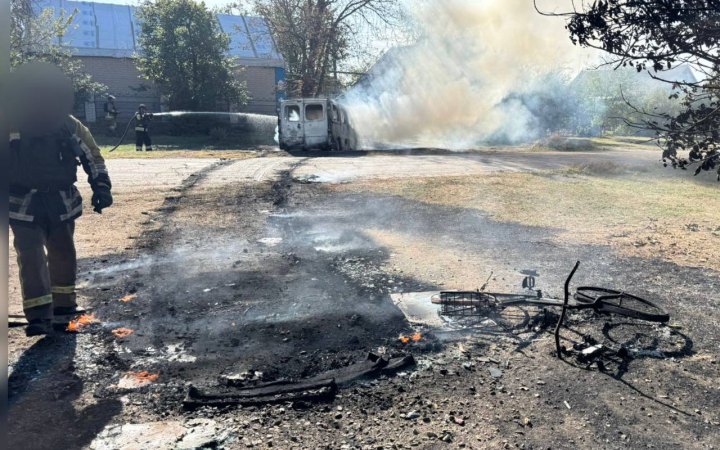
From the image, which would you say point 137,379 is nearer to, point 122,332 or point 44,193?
point 122,332

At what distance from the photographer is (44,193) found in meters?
4.05

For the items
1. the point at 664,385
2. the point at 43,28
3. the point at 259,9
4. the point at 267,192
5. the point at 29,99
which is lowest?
the point at 664,385

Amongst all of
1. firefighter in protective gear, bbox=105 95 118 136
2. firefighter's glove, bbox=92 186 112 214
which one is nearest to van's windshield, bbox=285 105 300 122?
firefighter in protective gear, bbox=105 95 118 136

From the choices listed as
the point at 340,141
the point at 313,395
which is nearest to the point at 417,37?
the point at 340,141

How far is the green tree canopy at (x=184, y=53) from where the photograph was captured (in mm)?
25391

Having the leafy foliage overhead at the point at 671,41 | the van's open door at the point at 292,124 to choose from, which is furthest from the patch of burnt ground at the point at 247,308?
the van's open door at the point at 292,124

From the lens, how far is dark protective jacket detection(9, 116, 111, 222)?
13.0 ft

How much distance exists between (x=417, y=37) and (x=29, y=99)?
22237 millimetres

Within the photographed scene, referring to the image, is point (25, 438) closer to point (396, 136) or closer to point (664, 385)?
point (664, 385)

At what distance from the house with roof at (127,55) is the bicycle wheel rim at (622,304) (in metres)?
27.0

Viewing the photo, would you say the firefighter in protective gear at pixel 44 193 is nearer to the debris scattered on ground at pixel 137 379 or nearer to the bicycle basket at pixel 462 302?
the debris scattered on ground at pixel 137 379

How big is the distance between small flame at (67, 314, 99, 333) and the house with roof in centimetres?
2523

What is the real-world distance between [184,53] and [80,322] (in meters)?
24.1

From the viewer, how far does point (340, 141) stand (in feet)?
69.3
